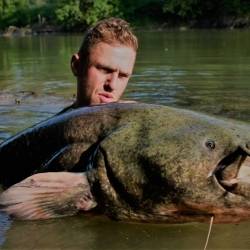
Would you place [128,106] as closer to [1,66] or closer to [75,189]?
[75,189]

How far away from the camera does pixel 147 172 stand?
2.83 m

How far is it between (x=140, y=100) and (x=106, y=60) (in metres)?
5.26

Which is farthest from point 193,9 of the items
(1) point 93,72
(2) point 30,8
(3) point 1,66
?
(1) point 93,72

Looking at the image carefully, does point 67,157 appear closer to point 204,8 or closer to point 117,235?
point 117,235

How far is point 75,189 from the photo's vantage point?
2891mm

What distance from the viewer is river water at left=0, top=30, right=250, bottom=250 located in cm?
313

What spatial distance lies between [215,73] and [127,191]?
35.3 ft

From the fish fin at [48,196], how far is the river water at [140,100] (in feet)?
0.75

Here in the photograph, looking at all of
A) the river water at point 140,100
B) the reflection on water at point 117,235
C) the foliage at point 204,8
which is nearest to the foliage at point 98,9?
the foliage at point 204,8

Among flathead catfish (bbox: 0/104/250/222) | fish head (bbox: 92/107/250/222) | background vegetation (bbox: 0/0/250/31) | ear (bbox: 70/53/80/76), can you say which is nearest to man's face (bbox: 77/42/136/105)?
ear (bbox: 70/53/80/76)

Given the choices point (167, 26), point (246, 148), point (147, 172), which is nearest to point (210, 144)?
point (246, 148)

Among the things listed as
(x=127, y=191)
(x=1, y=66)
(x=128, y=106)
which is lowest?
(x=1, y=66)

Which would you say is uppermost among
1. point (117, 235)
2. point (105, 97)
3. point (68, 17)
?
point (105, 97)

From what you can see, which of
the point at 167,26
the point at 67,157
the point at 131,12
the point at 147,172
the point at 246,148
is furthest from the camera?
the point at 131,12
